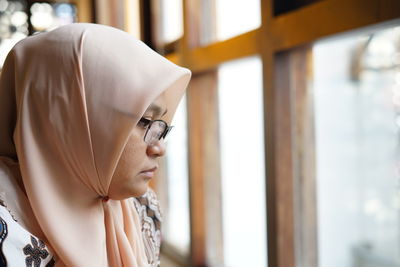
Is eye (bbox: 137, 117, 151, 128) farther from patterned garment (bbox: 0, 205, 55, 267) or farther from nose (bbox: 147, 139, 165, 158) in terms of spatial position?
patterned garment (bbox: 0, 205, 55, 267)

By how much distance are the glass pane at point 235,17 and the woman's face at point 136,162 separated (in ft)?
3.82

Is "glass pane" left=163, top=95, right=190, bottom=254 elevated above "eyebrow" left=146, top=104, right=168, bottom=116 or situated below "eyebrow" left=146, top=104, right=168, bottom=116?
below

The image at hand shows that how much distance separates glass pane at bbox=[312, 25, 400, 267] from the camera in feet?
12.0

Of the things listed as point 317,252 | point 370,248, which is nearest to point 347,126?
point 370,248

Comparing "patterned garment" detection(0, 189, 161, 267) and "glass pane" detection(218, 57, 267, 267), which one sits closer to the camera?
"patterned garment" detection(0, 189, 161, 267)

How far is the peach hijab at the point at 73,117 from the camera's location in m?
0.83

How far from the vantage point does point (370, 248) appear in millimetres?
4141

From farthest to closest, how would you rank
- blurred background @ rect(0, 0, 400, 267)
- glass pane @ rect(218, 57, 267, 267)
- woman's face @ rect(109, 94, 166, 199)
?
glass pane @ rect(218, 57, 267, 267) → blurred background @ rect(0, 0, 400, 267) → woman's face @ rect(109, 94, 166, 199)

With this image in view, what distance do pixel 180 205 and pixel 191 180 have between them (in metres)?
0.57

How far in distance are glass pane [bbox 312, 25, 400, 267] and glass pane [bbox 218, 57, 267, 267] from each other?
125 centimetres

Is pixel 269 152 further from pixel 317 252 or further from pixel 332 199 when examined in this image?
pixel 332 199

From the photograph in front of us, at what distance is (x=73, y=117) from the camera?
2.73 ft

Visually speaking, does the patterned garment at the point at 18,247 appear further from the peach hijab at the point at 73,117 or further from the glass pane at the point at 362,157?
the glass pane at the point at 362,157

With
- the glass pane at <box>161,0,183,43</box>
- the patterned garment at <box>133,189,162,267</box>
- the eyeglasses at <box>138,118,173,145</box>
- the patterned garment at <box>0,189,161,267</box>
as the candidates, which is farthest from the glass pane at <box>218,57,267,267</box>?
the patterned garment at <box>0,189,161,267</box>
